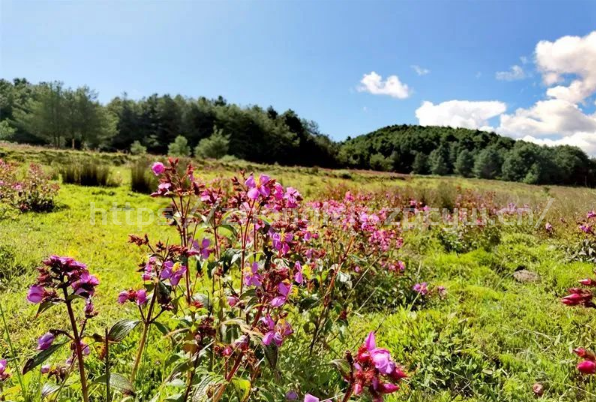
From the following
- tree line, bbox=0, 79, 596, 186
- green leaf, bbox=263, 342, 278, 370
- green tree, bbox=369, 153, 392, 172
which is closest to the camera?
green leaf, bbox=263, 342, 278, 370

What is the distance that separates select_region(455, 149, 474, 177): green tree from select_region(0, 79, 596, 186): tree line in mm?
161

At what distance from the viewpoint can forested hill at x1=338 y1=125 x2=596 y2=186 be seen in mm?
48375

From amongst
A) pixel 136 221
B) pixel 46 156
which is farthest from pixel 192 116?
pixel 136 221

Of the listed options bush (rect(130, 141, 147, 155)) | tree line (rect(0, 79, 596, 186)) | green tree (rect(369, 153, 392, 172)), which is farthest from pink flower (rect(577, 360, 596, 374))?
green tree (rect(369, 153, 392, 172))

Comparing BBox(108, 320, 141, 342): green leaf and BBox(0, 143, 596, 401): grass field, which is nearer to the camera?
BBox(108, 320, 141, 342): green leaf

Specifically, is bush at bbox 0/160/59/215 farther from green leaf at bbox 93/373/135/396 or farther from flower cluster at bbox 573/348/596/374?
flower cluster at bbox 573/348/596/374

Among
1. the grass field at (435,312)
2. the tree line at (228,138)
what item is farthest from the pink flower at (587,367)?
the tree line at (228,138)

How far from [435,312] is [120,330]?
7.95 feet

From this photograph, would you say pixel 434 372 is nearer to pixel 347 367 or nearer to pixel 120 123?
pixel 347 367

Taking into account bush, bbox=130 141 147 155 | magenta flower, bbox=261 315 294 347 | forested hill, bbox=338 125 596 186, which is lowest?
magenta flower, bbox=261 315 294 347

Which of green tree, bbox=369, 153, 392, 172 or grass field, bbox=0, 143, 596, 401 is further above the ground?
green tree, bbox=369, 153, 392, 172

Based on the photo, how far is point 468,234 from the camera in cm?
539

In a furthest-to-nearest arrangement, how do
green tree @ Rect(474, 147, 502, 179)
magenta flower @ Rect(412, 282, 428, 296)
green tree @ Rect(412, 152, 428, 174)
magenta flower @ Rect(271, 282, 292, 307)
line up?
green tree @ Rect(412, 152, 428, 174) < green tree @ Rect(474, 147, 502, 179) < magenta flower @ Rect(412, 282, 428, 296) < magenta flower @ Rect(271, 282, 292, 307)

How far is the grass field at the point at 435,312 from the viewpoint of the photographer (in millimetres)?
2014
